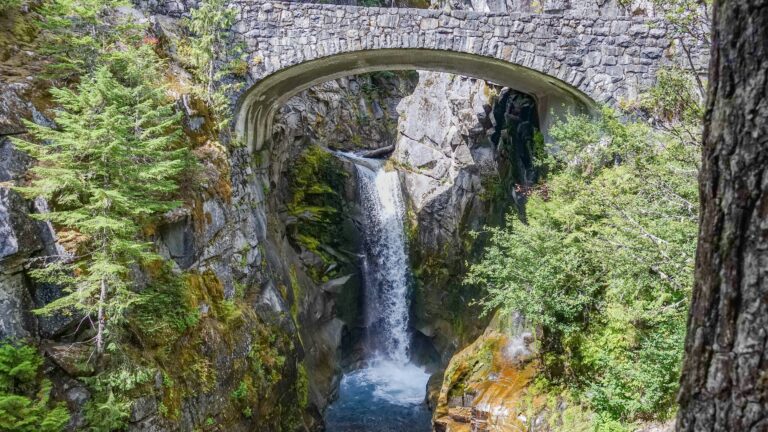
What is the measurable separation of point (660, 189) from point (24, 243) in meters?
8.08

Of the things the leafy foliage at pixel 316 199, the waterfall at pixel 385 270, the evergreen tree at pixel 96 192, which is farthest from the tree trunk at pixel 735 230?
the waterfall at pixel 385 270

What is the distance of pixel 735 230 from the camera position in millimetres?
1593

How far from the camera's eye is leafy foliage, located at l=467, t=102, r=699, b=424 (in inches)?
237

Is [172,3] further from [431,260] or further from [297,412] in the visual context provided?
[431,260]

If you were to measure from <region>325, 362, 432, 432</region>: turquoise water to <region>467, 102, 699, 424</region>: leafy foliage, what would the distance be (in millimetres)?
5708

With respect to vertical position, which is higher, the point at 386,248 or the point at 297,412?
the point at 386,248

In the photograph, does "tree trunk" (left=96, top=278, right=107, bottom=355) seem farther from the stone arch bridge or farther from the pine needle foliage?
the stone arch bridge

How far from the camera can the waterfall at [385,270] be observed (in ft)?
58.2

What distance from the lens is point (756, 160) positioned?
153 cm

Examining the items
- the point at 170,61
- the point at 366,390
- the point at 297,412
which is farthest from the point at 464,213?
the point at 170,61

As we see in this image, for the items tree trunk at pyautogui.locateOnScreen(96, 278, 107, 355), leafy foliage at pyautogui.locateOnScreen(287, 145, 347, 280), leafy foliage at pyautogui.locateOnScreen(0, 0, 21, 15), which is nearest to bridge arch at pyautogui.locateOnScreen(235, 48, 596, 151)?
leafy foliage at pyautogui.locateOnScreen(287, 145, 347, 280)

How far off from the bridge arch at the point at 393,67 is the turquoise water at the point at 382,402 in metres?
8.17

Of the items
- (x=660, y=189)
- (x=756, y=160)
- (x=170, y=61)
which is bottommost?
(x=756, y=160)

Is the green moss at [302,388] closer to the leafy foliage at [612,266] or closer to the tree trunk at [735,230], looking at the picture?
the leafy foliage at [612,266]
